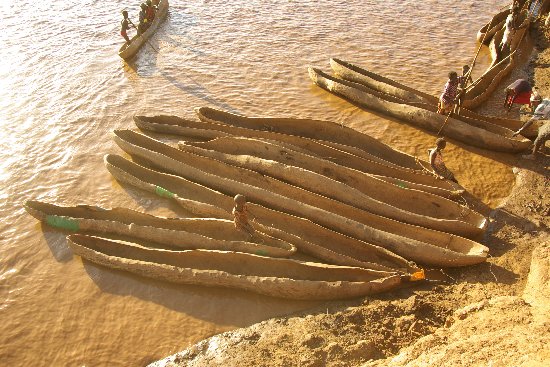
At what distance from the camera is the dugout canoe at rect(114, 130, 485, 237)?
6035 millimetres

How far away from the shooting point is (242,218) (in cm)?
591

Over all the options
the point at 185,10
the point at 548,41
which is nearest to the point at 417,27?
the point at 548,41

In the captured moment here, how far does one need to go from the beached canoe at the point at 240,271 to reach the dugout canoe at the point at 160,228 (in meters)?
0.17

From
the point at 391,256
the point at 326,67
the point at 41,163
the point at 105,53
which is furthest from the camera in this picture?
the point at 105,53

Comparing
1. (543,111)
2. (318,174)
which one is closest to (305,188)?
(318,174)

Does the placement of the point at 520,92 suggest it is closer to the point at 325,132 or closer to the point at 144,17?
the point at 325,132

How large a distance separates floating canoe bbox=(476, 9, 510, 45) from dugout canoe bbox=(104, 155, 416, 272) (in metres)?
8.43

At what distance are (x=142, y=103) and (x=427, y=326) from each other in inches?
317

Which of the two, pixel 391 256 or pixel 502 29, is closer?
pixel 391 256

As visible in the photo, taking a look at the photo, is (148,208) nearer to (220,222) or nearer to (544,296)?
(220,222)

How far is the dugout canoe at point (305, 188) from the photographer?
19.8 feet

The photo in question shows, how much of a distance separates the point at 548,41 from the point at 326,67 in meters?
6.09

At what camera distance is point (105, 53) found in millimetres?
12352

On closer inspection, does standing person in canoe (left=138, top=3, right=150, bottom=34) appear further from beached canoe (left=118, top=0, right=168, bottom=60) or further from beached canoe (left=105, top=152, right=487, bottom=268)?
beached canoe (left=105, top=152, right=487, bottom=268)
